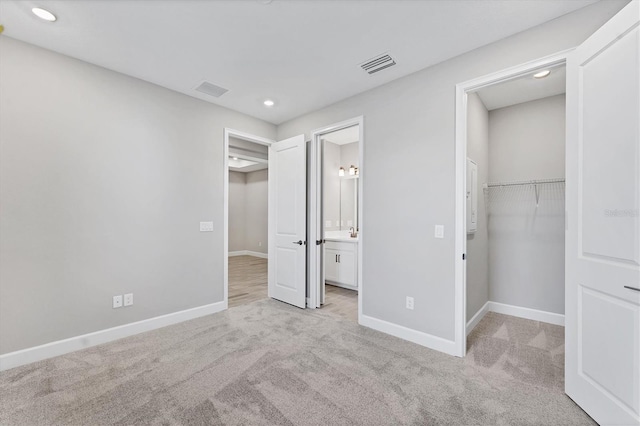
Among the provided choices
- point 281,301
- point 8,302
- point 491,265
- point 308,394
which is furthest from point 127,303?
point 491,265

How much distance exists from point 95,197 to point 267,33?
227 cm

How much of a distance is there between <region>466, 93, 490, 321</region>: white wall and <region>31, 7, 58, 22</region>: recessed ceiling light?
3789mm

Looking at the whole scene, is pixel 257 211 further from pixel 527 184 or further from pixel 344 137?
pixel 527 184

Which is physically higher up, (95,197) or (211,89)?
(211,89)

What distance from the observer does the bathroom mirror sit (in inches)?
217

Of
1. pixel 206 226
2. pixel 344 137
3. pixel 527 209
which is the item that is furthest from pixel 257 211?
pixel 527 209

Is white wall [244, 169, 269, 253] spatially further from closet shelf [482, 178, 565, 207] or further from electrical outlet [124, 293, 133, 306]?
closet shelf [482, 178, 565, 207]

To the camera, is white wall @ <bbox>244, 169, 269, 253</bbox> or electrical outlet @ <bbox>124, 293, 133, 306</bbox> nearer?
electrical outlet @ <bbox>124, 293, 133, 306</bbox>

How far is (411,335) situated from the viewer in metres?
2.80

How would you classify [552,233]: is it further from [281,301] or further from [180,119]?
[180,119]

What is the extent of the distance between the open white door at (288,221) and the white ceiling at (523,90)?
241 cm

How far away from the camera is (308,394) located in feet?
6.42

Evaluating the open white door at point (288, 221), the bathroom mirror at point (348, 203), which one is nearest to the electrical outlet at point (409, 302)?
the open white door at point (288, 221)

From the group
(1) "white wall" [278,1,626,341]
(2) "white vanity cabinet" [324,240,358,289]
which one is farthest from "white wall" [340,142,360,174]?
(1) "white wall" [278,1,626,341]
